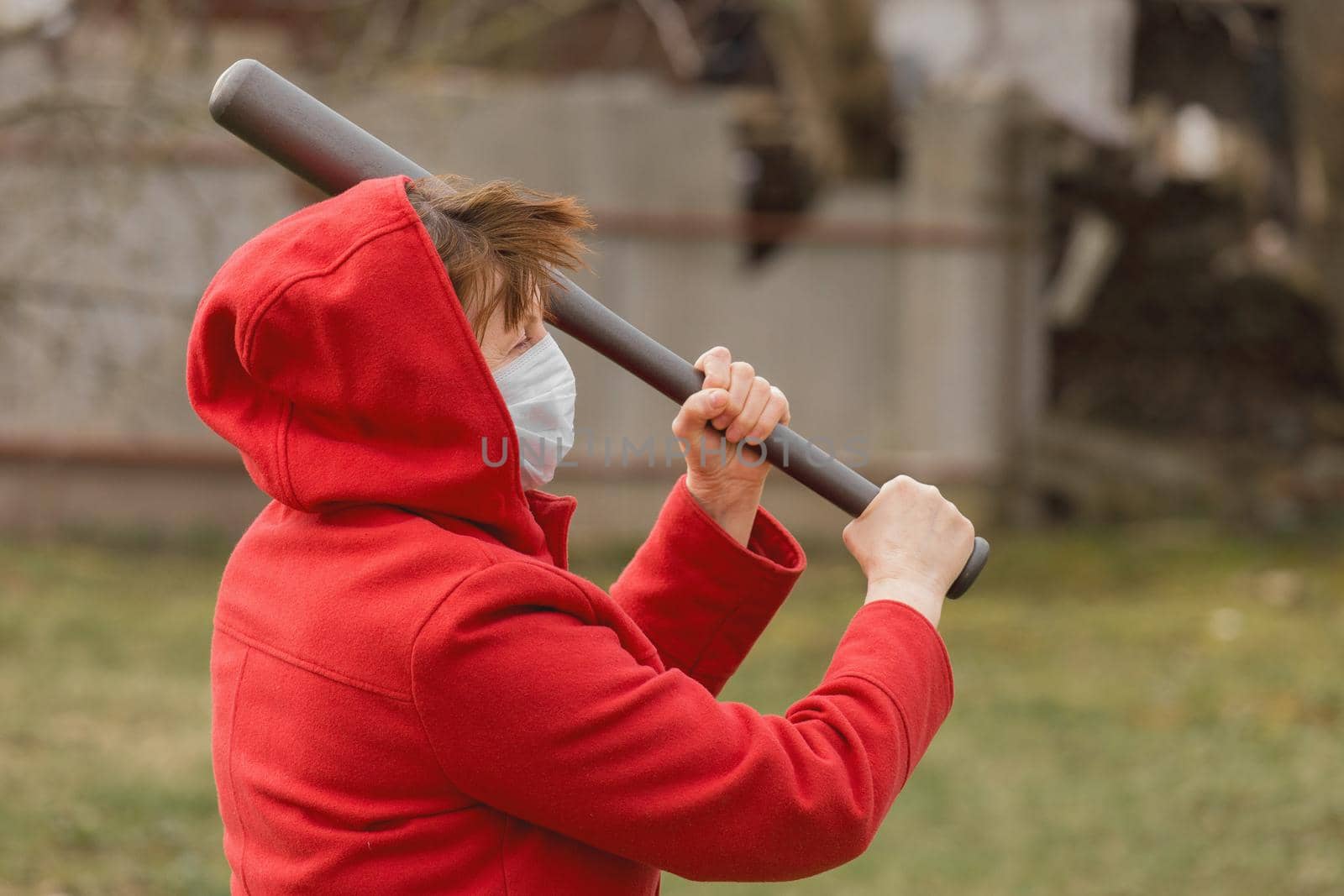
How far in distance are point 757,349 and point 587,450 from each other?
3.36 feet

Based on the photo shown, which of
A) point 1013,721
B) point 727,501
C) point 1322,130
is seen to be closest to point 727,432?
point 727,501

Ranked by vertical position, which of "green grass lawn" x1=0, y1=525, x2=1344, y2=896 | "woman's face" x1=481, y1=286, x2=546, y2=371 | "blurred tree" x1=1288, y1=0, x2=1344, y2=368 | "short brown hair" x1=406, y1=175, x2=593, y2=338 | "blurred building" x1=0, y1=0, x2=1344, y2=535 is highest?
"blurred tree" x1=1288, y1=0, x2=1344, y2=368

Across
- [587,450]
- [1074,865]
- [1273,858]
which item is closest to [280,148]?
[1074,865]

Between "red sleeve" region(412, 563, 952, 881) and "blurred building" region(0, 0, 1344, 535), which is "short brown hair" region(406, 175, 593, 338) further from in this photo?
"blurred building" region(0, 0, 1344, 535)

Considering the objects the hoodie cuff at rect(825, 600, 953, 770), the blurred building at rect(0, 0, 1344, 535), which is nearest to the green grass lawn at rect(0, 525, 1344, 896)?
the blurred building at rect(0, 0, 1344, 535)

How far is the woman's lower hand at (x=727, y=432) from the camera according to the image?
1.70 m

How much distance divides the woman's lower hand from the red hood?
30cm

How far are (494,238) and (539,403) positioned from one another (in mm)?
180

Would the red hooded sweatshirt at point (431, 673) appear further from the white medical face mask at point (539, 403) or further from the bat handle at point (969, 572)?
the bat handle at point (969, 572)

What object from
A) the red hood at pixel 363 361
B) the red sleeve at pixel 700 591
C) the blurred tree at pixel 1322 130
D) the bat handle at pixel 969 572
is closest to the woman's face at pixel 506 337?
the red hood at pixel 363 361

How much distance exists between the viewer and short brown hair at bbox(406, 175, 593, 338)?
149cm

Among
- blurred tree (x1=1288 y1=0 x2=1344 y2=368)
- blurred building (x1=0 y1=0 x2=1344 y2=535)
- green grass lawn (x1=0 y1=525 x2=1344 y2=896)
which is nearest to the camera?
green grass lawn (x1=0 y1=525 x2=1344 y2=896)

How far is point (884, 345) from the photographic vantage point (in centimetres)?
786

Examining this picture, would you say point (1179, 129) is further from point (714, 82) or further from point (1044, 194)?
point (714, 82)
